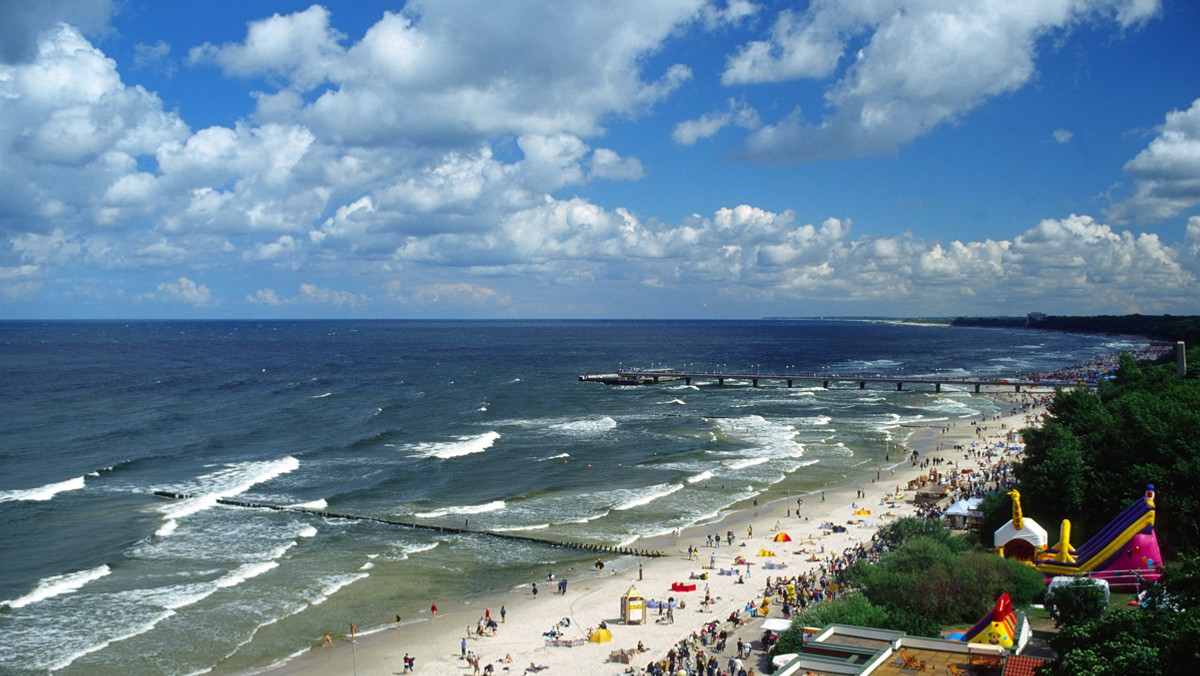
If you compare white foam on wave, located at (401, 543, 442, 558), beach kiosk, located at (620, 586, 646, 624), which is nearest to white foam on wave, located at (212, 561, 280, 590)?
white foam on wave, located at (401, 543, 442, 558)

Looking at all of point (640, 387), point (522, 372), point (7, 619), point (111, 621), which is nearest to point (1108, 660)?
point (111, 621)

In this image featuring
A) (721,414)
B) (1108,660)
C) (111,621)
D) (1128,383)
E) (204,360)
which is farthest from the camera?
(204,360)

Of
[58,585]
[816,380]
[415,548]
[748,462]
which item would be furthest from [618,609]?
[816,380]

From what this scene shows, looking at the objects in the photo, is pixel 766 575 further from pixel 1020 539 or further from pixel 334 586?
pixel 334 586

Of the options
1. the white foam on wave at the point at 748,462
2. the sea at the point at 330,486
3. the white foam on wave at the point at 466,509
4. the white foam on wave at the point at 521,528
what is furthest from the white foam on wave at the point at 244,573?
the white foam on wave at the point at 748,462

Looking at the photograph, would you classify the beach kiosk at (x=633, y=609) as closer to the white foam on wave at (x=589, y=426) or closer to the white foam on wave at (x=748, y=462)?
the white foam on wave at (x=748, y=462)

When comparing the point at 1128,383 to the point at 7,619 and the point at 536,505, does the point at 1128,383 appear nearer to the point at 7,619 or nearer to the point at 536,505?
the point at 536,505

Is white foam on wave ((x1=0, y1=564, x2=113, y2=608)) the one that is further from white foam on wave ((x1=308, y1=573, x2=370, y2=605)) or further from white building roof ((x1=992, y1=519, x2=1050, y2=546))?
white building roof ((x1=992, y1=519, x2=1050, y2=546))
